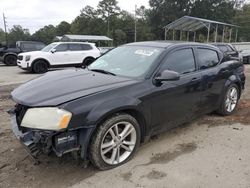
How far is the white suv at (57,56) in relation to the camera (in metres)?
13.9

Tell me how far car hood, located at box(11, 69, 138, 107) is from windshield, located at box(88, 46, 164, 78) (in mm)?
244

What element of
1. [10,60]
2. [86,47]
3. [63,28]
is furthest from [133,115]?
[63,28]

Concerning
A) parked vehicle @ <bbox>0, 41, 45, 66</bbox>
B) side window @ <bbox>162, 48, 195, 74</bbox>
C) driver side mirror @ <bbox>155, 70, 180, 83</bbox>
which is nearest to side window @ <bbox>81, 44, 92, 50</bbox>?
parked vehicle @ <bbox>0, 41, 45, 66</bbox>

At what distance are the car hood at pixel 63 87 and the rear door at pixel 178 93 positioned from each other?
54 centimetres

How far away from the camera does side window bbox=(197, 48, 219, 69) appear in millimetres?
4938

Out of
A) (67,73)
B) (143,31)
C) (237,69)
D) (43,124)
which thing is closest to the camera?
(43,124)

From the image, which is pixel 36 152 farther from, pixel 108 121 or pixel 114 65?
pixel 114 65

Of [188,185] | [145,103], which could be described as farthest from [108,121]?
[188,185]

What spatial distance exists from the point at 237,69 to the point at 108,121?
3.67 meters

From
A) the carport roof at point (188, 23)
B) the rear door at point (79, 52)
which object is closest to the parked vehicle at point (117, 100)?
the rear door at point (79, 52)

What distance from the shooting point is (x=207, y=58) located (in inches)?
202

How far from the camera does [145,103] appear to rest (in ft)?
12.5

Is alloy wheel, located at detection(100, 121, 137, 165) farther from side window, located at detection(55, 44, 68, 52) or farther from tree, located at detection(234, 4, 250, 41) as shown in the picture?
tree, located at detection(234, 4, 250, 41)

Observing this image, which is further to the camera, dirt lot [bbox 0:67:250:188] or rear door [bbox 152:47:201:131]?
rear door [bbox 152:47:201:131]
